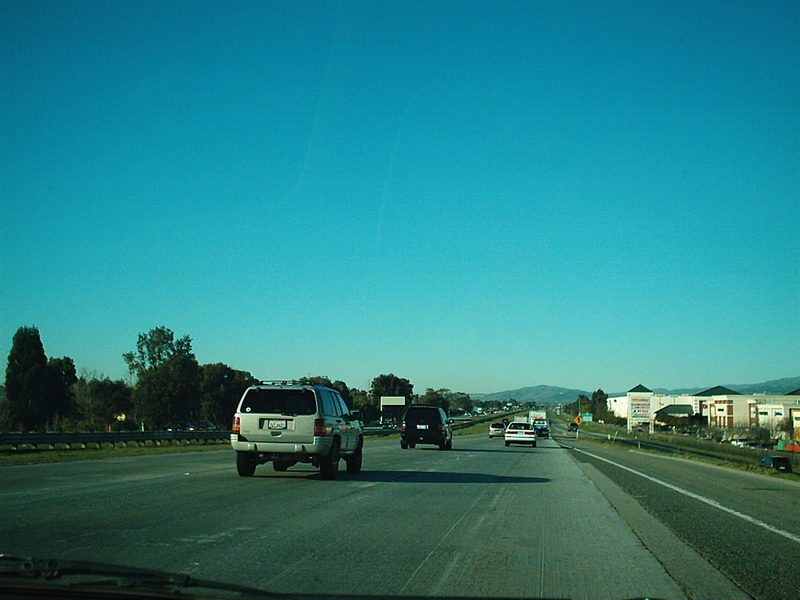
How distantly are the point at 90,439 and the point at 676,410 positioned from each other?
157764 mm

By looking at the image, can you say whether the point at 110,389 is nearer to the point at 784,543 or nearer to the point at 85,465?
the point at 85,465

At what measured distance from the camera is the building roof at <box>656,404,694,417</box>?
17125 centimetres

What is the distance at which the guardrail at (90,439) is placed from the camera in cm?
3331

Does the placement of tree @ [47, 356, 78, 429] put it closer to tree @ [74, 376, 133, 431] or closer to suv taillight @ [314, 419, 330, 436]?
tree @ [74, 376, 133, 431]

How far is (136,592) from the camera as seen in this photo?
435 centimetres

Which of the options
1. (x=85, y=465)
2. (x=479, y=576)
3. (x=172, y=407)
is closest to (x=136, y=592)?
(x=479, y=576)

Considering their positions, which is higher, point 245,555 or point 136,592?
point 136,592

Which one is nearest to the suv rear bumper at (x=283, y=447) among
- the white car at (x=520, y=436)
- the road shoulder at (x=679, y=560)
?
the road shoulder at (x=679, y=560)

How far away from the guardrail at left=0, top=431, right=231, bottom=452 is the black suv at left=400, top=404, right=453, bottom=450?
561 inches

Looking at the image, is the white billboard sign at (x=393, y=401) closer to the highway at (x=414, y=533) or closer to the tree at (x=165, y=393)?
the tree at (x=165, y=393)

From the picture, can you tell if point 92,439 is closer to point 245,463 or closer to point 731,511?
→ point 245,463

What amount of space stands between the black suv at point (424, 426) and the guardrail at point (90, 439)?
14247mm

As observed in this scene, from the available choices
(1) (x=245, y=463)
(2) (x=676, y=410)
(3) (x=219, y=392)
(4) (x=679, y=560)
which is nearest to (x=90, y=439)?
(1) (x=245, y=463)

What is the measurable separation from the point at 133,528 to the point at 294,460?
304 inches
